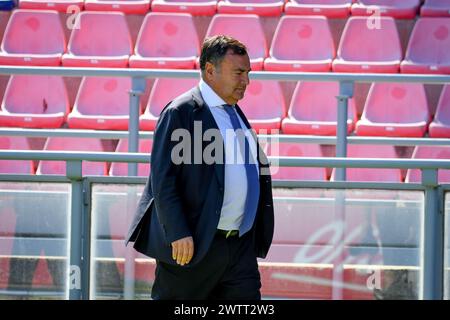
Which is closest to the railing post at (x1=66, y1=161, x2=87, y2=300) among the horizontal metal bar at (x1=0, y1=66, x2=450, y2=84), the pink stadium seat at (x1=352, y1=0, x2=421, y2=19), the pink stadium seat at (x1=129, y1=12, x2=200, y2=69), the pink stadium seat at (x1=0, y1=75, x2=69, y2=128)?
the horizontal metal bar at (x1=0, y1=66, x2=450, y2=84)

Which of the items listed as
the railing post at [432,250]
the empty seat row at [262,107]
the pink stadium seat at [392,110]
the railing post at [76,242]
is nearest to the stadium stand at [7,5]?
the empty seat row at [262,107]

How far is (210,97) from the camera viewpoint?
11.5ft

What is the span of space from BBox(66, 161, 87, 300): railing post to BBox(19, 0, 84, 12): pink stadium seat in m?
3.89

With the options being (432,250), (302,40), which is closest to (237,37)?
(302,40)

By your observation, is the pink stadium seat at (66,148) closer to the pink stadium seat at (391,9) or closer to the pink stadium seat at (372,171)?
the pink stadium seat at (372,171)

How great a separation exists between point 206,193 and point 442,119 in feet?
12.8

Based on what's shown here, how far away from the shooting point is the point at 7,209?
4.54 meters

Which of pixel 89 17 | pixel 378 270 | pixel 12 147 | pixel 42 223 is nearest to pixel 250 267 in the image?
pixel 378 270

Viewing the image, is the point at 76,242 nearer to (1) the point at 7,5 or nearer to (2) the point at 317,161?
(2) the point at 317,161

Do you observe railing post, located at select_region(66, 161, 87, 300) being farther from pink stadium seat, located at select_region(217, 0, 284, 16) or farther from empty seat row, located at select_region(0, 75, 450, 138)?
pink stadium seat, located at select_region(217, 0, 284, 16)

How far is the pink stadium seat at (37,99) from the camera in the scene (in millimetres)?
7500

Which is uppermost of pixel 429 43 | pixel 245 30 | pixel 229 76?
pixel 245 30
